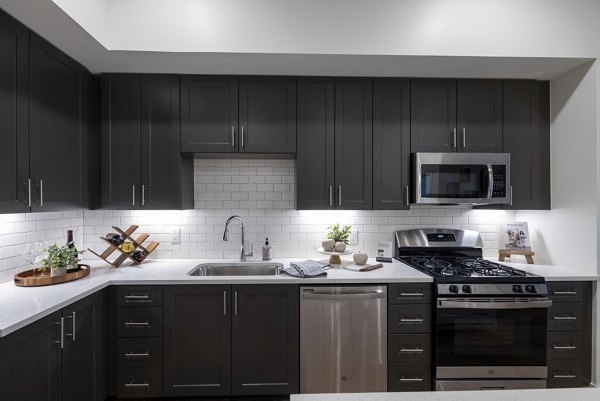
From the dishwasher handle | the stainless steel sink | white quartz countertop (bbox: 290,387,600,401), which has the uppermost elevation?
white quartz countertop (bbox: 290,387,600,401)

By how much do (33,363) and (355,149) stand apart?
2425mm

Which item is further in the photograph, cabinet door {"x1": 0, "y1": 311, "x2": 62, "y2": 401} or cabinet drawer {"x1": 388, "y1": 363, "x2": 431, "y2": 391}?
cabinet drawer {"x1": 388, "y1": 363, "x2": 431, "y2": 391}

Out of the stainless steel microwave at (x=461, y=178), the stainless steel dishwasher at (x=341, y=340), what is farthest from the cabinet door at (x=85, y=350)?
the stainless steel microwave at (x=461, y=178)

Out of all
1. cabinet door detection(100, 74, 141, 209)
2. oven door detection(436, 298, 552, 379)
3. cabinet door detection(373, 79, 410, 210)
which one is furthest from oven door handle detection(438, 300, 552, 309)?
cabinet door detection(100, 74, 141, 209)

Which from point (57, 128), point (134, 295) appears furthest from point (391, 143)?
point (57, 128)

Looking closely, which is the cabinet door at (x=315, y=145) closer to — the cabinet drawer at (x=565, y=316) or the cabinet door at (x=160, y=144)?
the cabinet door at (x=160, y=144)

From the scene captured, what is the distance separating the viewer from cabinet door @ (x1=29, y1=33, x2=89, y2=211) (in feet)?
6.64

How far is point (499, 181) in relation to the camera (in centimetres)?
276

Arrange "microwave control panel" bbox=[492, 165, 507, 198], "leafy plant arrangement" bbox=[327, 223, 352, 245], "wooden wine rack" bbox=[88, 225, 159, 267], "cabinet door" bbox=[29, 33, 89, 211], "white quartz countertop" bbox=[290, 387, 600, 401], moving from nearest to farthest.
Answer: "white quartz countertop" bbox=[290, 387, 600, 401] < "cabinet door" bbox=[29, 33, 89, 211] < "wooden wine rack" bbox=[88, 225, 159, 267] < "microwave control panel" bbox=[492, 165, 507, 198] < "leafy plant arrangement" bbox=[327, 223, 352, 245]

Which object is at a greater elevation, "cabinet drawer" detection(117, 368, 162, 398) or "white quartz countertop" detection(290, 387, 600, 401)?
"white quartz countertop" detection(290, 387, 600, 401)

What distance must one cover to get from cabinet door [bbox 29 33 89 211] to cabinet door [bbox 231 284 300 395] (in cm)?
138

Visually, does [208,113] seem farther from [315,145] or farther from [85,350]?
[85,350]

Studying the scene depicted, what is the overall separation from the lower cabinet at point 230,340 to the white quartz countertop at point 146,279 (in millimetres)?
67

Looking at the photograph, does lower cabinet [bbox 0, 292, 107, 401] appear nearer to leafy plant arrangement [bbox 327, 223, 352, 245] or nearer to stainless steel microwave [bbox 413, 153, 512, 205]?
leafy plant arrangement [bbox 327, 223, 352, 245]
